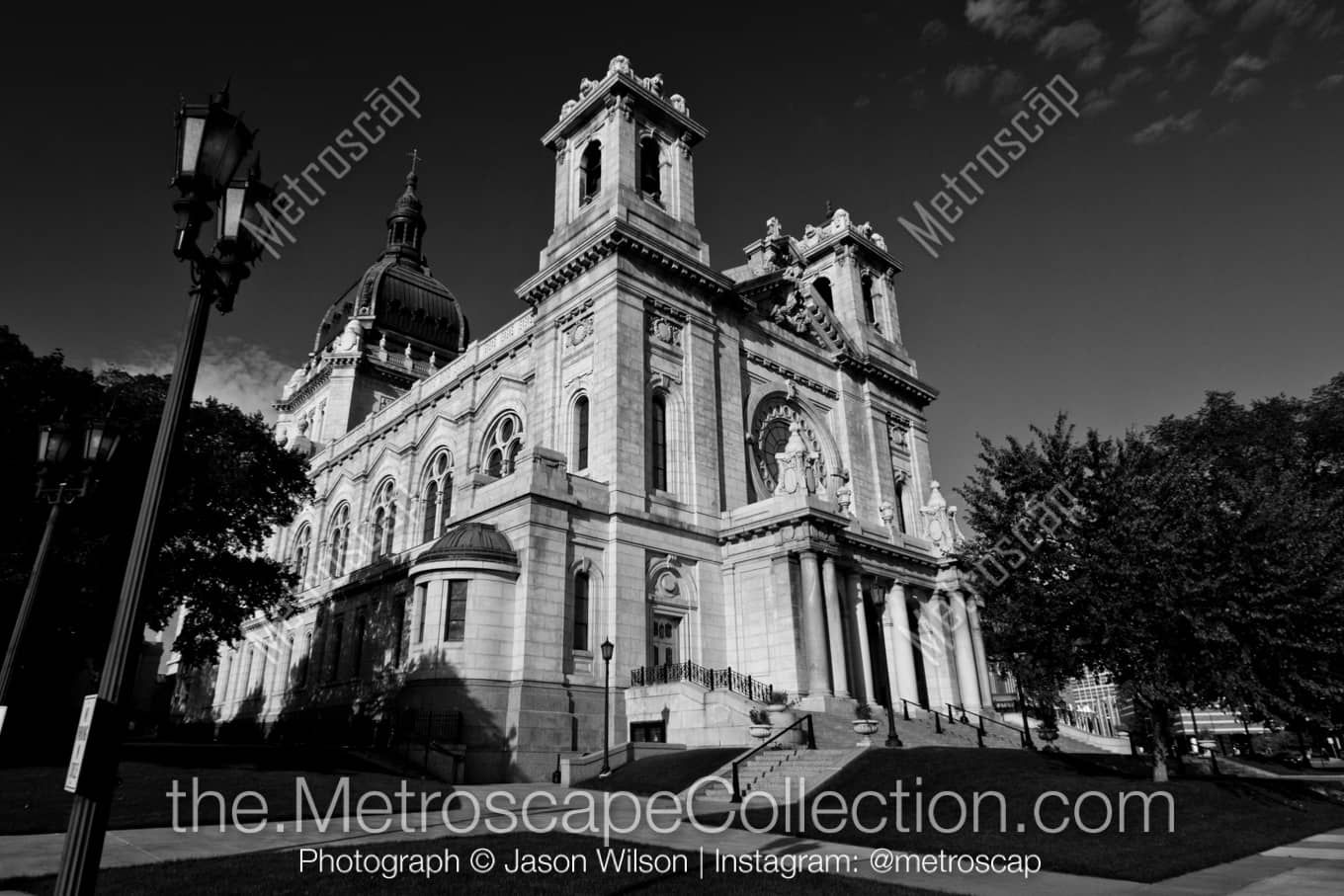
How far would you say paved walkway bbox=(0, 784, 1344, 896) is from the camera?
9688 mm

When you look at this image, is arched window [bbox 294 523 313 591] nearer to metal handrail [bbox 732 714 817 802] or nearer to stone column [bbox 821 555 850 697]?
stone column [bbox 821 555 850 697]

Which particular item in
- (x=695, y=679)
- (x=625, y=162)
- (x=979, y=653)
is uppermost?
(x=625, y=162)

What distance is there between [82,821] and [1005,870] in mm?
10753

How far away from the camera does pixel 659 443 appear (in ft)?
106

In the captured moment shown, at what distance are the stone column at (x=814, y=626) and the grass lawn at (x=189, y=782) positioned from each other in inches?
498

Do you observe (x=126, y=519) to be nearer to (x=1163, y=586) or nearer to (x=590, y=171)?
(x=590, y=171)

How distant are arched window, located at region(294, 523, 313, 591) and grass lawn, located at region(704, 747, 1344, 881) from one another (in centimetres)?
4343

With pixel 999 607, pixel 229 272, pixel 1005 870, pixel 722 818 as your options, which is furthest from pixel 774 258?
pixel 229 272

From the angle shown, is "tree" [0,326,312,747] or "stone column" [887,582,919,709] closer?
"tree" [0,326,312,747]

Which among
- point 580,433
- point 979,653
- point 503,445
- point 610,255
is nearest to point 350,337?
point 503,445

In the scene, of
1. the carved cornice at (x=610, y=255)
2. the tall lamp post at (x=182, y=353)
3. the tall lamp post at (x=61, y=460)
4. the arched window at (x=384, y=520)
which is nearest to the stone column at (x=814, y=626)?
the carved cornice at (x=610, y=255)

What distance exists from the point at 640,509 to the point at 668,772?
1085 cm

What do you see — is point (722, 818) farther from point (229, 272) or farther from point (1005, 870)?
point (229, 272)

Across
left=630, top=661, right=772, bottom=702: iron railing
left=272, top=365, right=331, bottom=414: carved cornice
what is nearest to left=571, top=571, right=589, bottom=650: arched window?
left=630, top=661, right=772, bottom=702: iron railing
